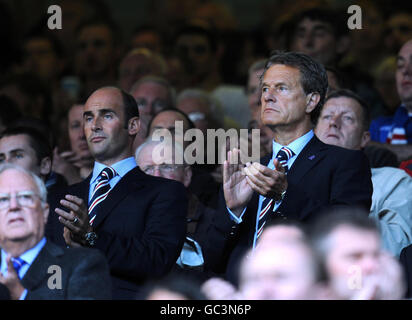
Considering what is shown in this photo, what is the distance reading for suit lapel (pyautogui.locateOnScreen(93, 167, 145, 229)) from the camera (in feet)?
15.0

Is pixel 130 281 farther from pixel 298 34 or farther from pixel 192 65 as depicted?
pixel 192 65

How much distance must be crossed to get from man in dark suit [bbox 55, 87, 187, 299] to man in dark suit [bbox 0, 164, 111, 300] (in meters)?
0.29

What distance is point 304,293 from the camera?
3338mm

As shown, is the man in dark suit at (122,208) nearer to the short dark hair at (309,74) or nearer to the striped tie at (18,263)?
the striped tie at (18,263)

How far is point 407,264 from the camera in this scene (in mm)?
4438

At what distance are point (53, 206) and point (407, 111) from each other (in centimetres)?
268

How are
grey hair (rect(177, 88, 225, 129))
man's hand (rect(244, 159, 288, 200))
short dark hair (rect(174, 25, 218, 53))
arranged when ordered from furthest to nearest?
1. short dark hair (rect(174, 25, 218, 53))
2. grey hair (rect(177, 88, 225, 129))
3. man's hand (rect(244, 159, 288, 200))

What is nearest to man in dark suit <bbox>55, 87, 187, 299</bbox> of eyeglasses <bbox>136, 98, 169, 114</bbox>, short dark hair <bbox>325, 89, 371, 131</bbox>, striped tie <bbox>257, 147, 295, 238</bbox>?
striped tie <bbox>257, 147, 295, 238</bbox>

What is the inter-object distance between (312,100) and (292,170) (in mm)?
380

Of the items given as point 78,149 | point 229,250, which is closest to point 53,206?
point 229,250

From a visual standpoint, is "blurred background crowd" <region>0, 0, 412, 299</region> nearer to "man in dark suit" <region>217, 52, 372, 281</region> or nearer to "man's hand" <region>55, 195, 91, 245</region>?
"man in dark suit" <region>217, 52, 372, 281</region>

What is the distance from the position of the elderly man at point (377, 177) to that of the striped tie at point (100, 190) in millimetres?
1338

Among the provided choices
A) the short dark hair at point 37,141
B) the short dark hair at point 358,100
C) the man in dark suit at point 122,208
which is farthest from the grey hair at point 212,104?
the man in dark suit at point 122,208

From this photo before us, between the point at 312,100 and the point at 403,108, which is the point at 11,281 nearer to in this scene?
the point at 312,100
